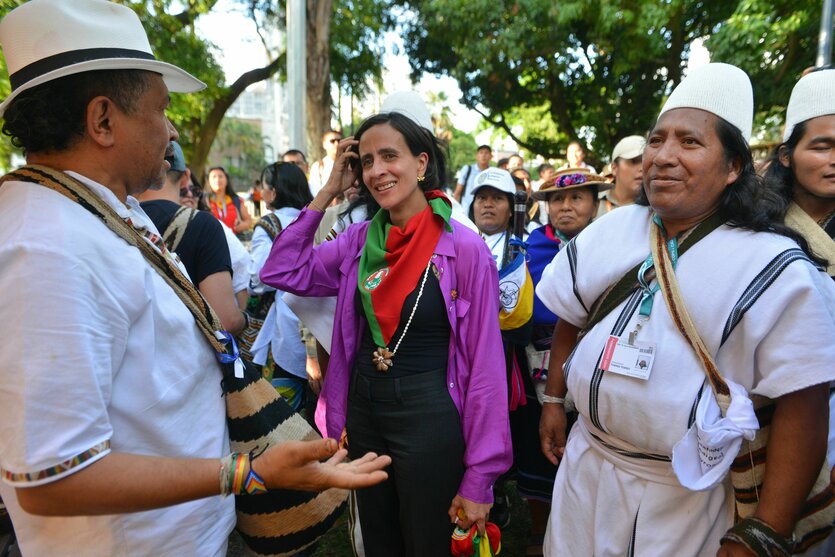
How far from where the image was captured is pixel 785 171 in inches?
85.4

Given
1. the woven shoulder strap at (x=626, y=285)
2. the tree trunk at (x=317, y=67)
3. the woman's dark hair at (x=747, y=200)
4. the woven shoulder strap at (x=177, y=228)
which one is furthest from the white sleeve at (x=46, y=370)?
the tree trunk at (x=317, y=67)

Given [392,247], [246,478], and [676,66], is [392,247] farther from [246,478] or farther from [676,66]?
[676,66]

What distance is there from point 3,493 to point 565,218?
301 cm

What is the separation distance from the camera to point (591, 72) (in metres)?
13.3

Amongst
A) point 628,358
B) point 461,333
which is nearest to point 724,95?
point 628,358

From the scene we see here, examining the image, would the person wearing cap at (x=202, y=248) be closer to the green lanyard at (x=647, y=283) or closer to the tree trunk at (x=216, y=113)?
the green lanyard at (x=647, y=283)

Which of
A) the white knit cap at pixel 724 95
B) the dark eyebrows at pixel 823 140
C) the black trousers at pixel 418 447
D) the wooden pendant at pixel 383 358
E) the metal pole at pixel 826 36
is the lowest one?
the black trousers at pixel 418 447

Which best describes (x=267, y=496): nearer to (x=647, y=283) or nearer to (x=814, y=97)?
(x=647, y=283)


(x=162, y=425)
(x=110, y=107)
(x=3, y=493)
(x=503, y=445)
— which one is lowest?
(x=503, y=445)

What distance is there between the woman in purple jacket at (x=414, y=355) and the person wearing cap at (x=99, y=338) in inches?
31.4

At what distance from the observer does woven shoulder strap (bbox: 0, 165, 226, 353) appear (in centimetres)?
122

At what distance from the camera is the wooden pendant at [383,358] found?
2201 mm

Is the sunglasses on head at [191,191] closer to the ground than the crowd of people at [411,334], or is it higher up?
higher up

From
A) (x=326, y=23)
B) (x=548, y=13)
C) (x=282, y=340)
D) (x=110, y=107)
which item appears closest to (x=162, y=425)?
(x=110, y=107)
